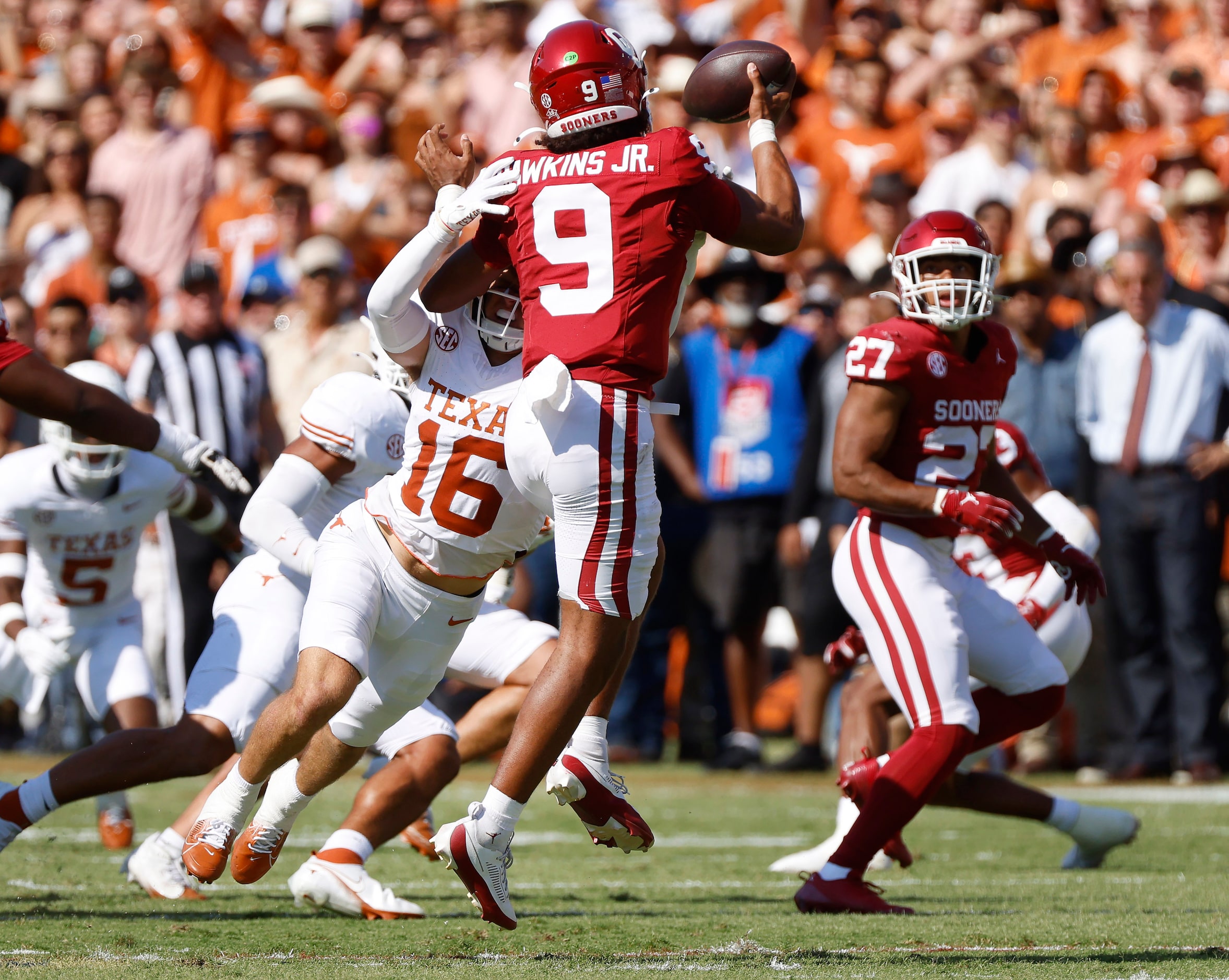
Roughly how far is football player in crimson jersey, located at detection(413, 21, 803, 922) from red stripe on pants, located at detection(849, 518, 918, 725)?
3.70ft

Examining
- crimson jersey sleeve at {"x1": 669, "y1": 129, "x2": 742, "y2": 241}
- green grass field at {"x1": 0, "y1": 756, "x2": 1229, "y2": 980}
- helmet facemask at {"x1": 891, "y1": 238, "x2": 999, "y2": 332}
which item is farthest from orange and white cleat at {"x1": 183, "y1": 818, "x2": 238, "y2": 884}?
helmet facemask at {"x1": 891, "y1": 238, "x2": 999, "y2": 332}

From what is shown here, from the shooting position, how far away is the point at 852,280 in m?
9.38

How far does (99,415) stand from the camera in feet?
16.5

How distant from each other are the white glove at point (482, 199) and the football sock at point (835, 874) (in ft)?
6.57

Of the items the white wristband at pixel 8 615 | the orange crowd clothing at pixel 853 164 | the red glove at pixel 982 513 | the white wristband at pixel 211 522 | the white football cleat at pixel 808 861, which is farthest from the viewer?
the orange crowd clothing at pixel 853 164

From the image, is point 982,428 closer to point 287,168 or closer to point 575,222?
point 575,222

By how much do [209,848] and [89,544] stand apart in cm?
247

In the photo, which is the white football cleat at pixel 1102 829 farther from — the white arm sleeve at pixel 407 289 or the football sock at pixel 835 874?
the white arm sleeve at pixel 407 289

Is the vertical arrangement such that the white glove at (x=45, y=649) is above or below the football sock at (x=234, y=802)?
above

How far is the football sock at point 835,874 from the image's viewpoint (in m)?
4.83

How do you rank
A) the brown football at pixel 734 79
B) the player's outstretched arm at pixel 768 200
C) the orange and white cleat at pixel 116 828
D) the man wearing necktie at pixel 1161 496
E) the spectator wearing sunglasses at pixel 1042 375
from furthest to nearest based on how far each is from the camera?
1. the spectator wearing sunglasses at pixel 1042 375
2. the man wearing necktie at pixel 1161 496
3. the orange and white cleat at pixel 116 828
4. the brown football at pixel 734 79
5. the player's outstretched arm at pixel 768 200

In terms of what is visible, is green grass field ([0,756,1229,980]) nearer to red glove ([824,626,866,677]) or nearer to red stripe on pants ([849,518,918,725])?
red stripe on pants ([849,518,918,725])

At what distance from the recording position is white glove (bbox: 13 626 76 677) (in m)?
5.96

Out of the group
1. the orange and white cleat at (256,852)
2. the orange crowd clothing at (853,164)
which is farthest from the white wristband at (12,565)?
the orange crowd clothing at (853,164)
